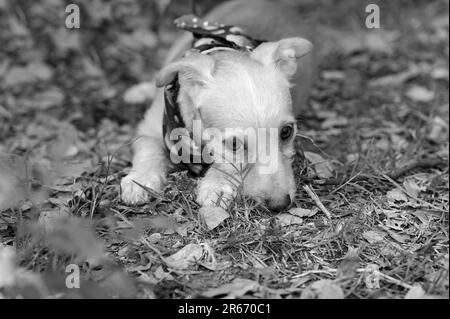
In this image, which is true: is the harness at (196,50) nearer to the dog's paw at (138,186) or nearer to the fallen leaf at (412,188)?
the dog's paw at (138,186)

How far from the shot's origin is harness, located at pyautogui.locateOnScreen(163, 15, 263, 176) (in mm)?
3689

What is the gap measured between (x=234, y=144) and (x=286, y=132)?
1.11 ft

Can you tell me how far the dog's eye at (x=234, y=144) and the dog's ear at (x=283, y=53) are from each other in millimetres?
630

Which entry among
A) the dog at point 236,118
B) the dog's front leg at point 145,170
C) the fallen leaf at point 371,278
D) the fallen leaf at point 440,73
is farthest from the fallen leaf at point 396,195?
the fallen leaf at point 440,73

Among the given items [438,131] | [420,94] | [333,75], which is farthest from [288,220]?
[333,75]

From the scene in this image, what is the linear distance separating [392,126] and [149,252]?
2.67 meters

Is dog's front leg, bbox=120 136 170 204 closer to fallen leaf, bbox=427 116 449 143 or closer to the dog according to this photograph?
the dog

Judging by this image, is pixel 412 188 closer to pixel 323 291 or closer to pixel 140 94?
pixel 323 291

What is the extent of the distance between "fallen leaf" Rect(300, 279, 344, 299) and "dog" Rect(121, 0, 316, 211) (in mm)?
686

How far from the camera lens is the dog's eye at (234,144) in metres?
3.29

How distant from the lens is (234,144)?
3.32 metres

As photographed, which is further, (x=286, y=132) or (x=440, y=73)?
(x=440, y=73)

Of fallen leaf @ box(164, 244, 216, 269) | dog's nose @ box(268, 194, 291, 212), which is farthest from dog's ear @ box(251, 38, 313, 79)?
fallen leaf @ box(164, 244, 216, 269)
